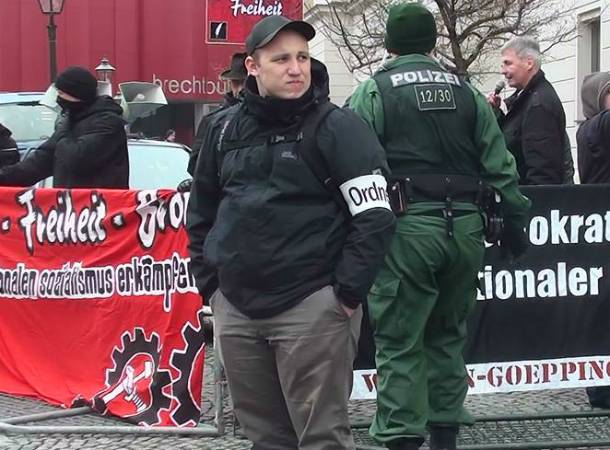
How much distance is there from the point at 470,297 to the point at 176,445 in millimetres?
1763

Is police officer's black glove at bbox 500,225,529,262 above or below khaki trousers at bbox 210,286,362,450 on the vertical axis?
above

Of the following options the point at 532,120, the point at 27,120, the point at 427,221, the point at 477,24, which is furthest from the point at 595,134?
the point at 477,24

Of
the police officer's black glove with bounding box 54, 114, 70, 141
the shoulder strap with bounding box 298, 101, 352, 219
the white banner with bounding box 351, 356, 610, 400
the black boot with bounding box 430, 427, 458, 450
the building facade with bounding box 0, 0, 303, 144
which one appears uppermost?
A: the building facade with bounding box 0, 0, 303, 144

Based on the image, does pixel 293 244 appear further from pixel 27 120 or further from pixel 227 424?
pixel 27 120

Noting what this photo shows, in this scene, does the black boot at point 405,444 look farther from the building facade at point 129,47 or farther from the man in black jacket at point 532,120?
the building facade at point 129,47

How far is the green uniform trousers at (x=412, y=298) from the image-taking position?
4266 mm

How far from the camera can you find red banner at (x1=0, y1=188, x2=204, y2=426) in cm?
550

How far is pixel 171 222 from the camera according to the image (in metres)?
5.49

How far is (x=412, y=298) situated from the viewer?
429 centimetres

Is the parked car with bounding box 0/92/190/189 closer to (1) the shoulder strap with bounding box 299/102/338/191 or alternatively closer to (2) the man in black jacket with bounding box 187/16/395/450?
(2) the man in black jacket with bounding box 187/16/395/450

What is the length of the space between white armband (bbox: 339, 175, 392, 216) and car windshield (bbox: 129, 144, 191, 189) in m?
5.71

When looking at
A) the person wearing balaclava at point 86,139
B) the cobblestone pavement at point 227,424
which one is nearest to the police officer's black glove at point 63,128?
Result: the person wearing balaclava at point 86,139

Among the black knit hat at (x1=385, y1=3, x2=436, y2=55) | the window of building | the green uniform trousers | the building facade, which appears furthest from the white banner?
the building facade

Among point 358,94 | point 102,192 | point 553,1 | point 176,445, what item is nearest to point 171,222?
point 102,192
